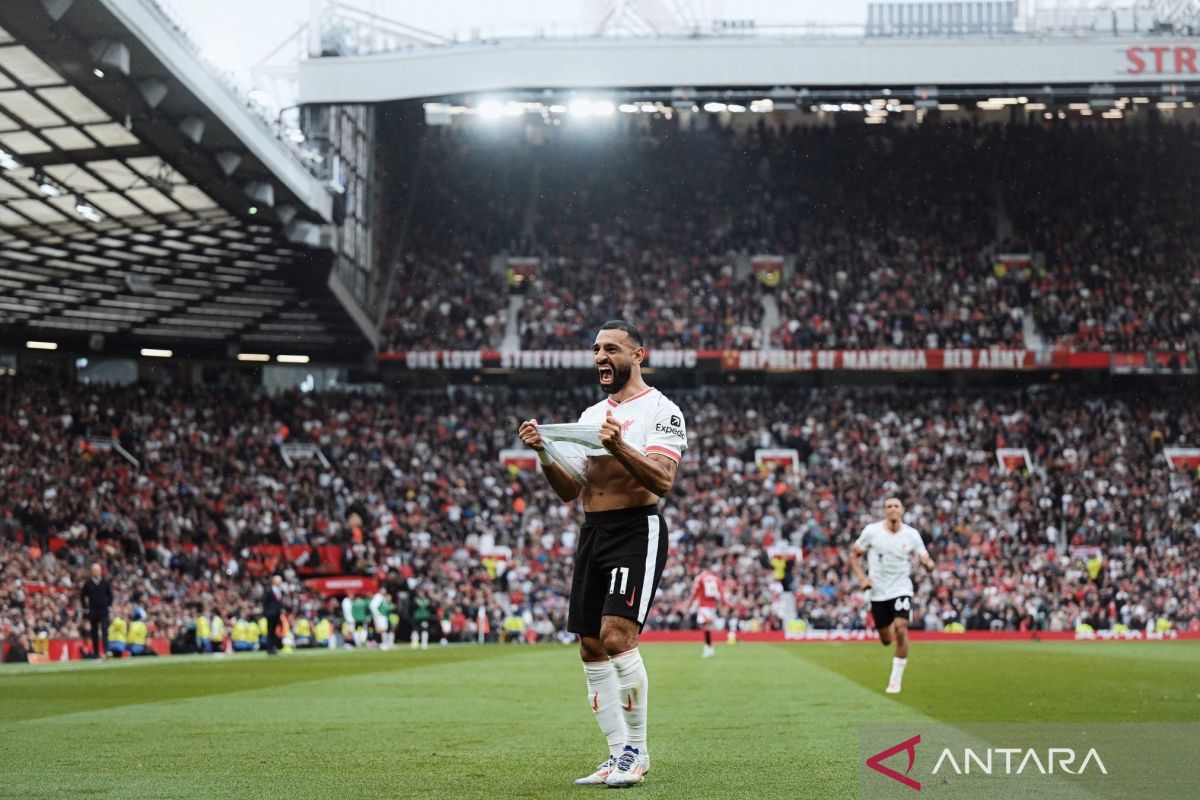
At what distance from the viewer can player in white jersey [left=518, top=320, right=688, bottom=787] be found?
7.76 m

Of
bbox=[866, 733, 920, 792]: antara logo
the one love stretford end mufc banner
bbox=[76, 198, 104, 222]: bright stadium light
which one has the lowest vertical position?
bbox=[866, 733, 920, 792]: antara logo

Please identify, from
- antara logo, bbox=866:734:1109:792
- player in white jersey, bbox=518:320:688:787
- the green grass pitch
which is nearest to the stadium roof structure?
the green grass pitch

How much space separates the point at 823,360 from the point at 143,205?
24642mm

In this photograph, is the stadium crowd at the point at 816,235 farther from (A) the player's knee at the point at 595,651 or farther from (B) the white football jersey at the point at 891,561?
(A) the player's knee at the point at 595,651

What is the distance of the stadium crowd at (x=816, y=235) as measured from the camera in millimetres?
50594

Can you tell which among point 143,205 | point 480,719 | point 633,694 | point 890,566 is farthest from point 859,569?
point 143,205

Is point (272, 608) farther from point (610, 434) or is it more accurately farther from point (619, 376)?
point (610, 434)

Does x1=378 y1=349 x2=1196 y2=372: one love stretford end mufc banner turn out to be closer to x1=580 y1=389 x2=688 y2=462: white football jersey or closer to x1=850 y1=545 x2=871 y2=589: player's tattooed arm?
x1=850 y1=545 x2=871 y2=589: player's tattooed arm

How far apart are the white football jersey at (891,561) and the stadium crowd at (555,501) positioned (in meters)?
23.5

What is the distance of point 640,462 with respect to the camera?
761 cm

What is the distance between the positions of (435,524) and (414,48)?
1589 centimetres

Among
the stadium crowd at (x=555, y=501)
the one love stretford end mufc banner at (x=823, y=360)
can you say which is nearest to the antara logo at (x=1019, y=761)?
the stadium crowd at (x=555, y=501)

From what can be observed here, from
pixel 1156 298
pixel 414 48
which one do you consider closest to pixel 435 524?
pixel 414 48

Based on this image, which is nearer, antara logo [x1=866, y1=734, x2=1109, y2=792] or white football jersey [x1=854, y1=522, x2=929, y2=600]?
antara logo [x1=866, y1=734, x2=1109, y2=792]
